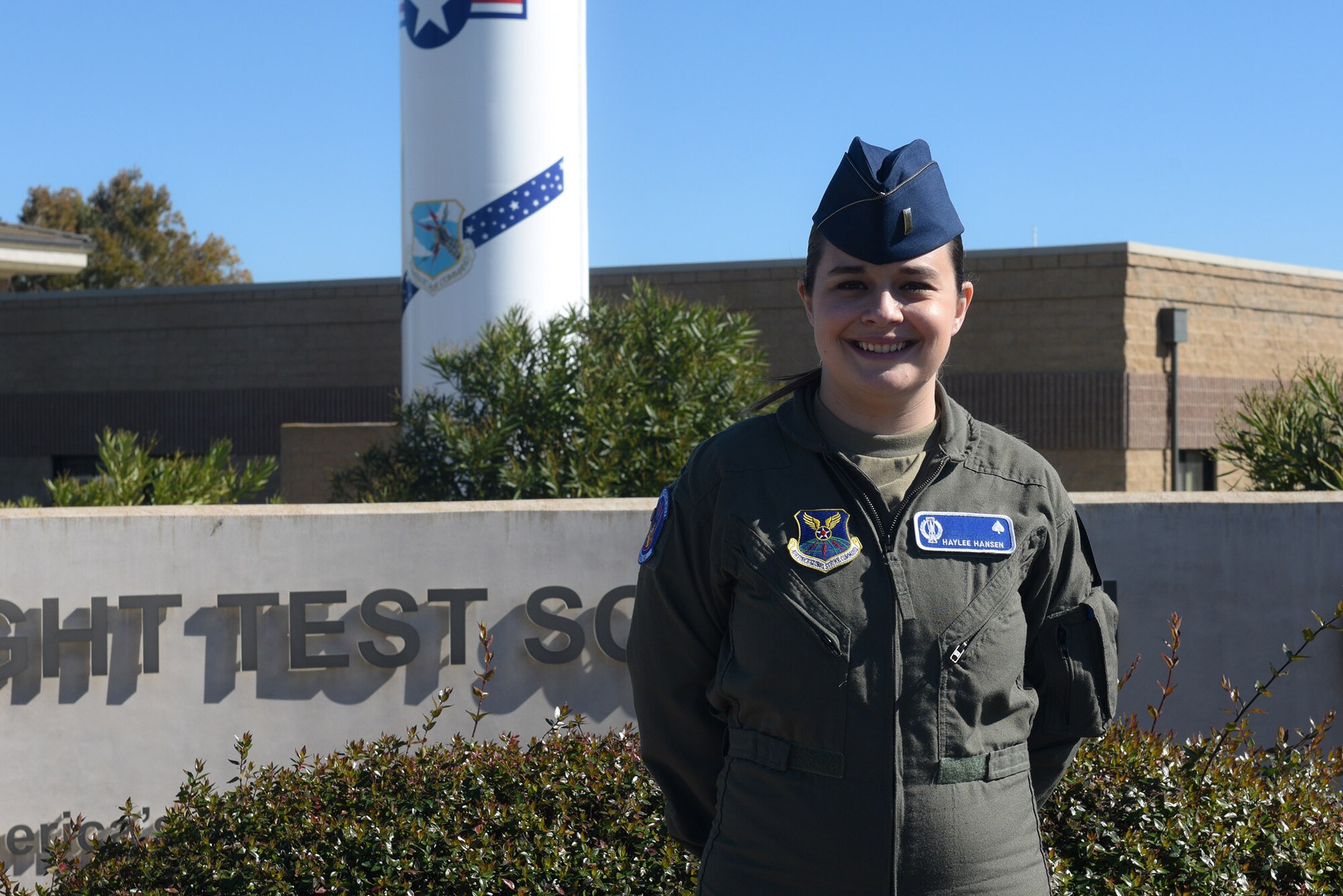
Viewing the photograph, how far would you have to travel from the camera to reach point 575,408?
8.69 metres

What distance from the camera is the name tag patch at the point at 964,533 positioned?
2496 mm

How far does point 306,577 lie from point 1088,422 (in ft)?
48.9

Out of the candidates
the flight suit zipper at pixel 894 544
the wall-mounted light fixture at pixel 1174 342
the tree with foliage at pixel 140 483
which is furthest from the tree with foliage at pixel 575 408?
the wall-mounted light fixture at pixel 1174 342

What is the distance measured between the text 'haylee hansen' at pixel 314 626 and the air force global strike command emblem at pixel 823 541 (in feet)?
12.0

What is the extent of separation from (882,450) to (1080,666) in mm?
581

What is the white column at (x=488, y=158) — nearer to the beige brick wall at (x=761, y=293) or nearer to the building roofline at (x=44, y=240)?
the building roofline at (x=44, y=240)

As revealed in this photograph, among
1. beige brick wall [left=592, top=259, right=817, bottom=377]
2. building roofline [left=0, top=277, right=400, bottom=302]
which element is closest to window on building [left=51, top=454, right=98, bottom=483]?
building roofline [left=0, top=277, right=400, bottom=302]

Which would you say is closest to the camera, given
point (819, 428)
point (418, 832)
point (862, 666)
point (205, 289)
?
point (862, 666)

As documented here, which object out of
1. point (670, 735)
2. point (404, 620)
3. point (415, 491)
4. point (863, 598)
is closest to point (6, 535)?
point (404, 620)

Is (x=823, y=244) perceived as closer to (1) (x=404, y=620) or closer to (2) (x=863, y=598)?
(2) (x=863, y=598)

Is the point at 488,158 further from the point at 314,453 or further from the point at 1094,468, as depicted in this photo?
the point at 1094,468

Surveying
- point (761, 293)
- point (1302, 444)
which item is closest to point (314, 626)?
point (1302, 444)

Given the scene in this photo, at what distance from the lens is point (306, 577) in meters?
6.02

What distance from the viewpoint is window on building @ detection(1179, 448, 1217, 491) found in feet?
64.9
